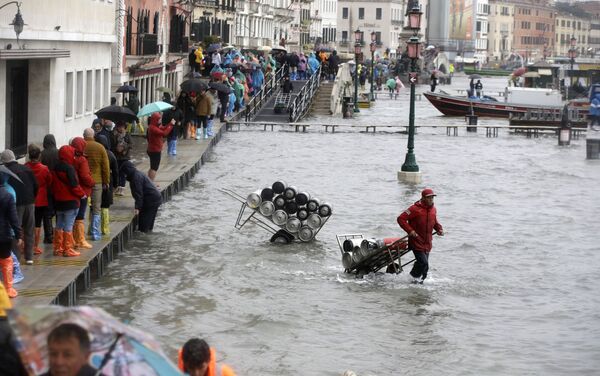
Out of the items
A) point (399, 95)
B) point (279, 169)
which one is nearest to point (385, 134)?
point (279, 169)

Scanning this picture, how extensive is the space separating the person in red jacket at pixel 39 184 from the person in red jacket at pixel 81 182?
0.57 metres

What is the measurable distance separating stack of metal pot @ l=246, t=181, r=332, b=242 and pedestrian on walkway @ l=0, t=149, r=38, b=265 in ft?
19.9

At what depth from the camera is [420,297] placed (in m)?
19.0

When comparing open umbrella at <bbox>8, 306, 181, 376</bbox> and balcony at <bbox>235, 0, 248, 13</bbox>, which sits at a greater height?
balcony at <bbox>235, 0, 248, 13</bbox>

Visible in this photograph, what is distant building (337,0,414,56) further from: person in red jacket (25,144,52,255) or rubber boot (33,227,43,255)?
person in red jacket (25,144,52,255)

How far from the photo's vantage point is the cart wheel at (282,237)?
2308 cm

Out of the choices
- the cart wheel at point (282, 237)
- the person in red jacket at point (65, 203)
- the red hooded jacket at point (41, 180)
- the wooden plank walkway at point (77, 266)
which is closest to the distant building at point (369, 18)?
the wooden plank walkway at point (77, 266)

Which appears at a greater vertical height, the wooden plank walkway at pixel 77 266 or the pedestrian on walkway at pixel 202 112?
the pedestrian on walkway at pixel 202 112

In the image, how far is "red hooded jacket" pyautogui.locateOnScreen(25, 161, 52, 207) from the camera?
58.1ft

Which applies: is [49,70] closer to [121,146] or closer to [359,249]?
[121,146]

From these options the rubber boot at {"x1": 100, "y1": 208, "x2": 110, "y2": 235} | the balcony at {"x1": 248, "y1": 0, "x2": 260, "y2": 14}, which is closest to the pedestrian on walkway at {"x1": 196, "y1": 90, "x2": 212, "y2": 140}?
the rubber boot at {"x1": 100, "y1": 208, "x2": 110, "y2": 235}

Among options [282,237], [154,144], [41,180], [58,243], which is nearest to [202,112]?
[154,144]

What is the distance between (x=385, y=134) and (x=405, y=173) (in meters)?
18.7

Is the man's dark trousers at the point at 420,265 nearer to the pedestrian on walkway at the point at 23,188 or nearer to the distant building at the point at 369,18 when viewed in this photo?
the pedestrian on walkway at the point at 23,188
